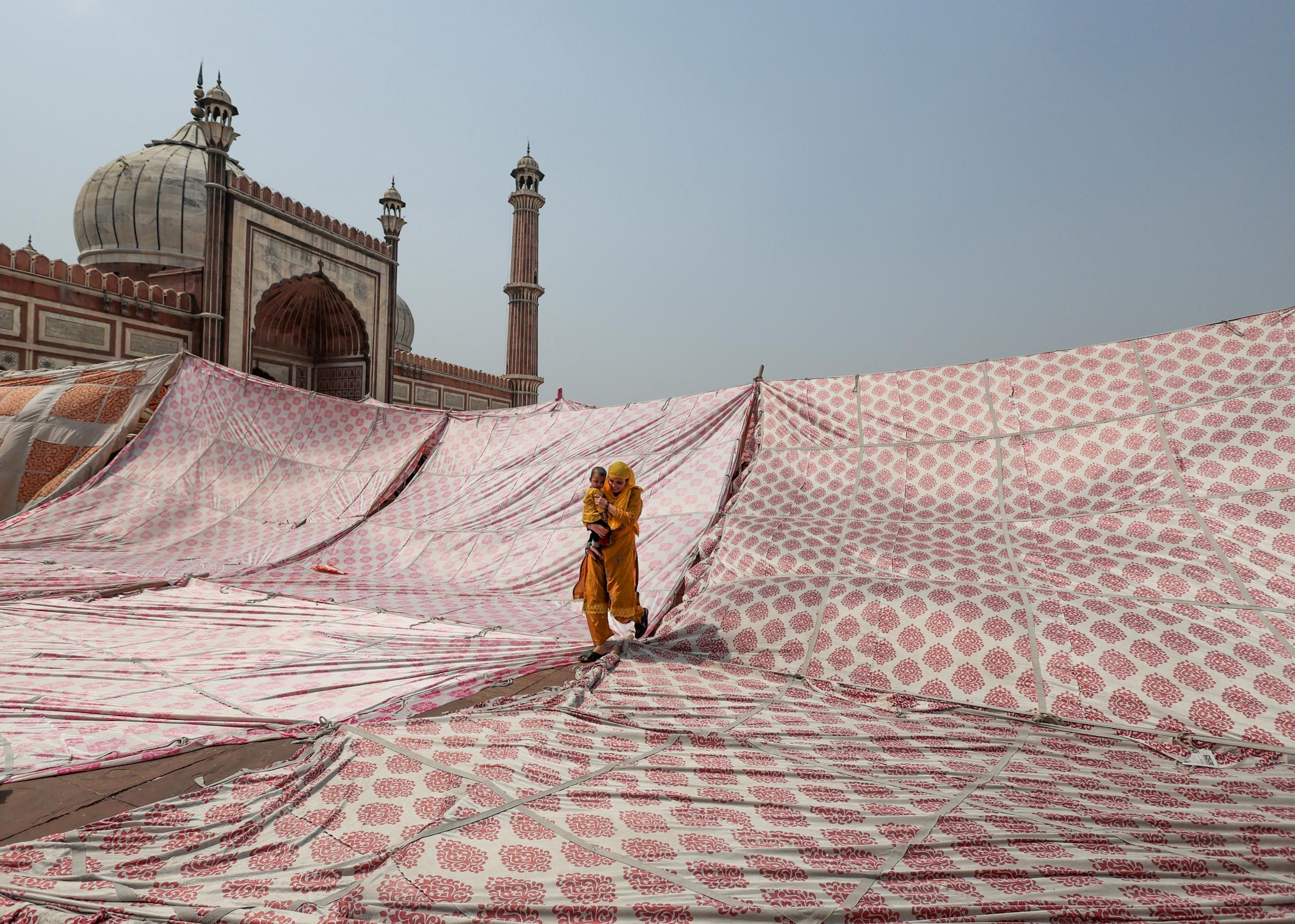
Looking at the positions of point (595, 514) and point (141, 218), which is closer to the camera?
point (595, 514)

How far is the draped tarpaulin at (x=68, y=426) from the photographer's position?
7.70 m

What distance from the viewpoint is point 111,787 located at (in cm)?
206

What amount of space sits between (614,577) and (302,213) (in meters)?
12.6

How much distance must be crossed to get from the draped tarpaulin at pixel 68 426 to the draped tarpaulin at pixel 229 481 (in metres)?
0.26

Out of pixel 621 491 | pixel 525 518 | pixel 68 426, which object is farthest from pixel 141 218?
pixel 621 491

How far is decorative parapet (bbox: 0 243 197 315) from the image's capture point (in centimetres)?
991

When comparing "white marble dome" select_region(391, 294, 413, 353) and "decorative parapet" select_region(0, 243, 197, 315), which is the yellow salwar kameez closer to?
"decorative parapet" select_region(0, 243, 197, 315)

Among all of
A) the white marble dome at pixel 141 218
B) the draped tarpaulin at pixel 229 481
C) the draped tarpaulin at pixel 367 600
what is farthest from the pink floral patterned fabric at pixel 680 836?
the white marble dome at pixel 141 218

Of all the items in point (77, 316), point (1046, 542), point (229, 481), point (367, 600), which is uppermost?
point (77, 316)

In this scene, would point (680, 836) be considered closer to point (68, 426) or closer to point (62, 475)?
point (62, 475)

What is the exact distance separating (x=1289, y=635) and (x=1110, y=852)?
1758 millimetres

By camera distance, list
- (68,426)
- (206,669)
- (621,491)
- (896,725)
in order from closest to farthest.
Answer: (896,725)
(206,669)
(621,491)
(68,426)

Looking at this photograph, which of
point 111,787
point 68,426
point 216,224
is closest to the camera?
point 111,787

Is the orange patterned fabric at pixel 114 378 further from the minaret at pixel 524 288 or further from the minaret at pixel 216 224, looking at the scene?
the minaret at pixel 524 288
